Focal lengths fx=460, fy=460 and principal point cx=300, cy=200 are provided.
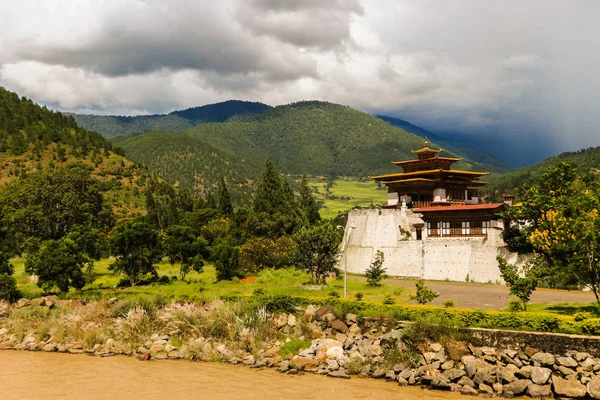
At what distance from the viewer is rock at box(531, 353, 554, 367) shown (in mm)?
23083

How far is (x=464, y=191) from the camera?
214ft

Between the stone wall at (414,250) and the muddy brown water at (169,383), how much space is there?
21670mm

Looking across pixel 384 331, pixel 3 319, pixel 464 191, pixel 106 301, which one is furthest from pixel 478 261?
pixel 3 319

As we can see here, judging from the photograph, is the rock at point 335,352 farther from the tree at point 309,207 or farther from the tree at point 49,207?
the tree at point 309,207

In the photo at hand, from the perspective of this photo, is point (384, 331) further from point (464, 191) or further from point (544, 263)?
point (464, 191)

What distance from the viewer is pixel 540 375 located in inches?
894

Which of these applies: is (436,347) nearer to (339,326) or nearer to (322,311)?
(339,326)

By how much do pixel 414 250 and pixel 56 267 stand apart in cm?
3691

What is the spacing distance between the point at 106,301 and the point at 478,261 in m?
36.2

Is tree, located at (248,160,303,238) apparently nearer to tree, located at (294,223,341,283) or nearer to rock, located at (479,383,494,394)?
Answer: tree, located at (294,223,341,283)

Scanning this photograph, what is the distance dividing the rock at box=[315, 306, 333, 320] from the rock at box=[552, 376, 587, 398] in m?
13.8

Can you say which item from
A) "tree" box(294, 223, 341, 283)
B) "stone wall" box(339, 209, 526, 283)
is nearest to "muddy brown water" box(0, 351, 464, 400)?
"tree" box(294, 223, 341, 283)

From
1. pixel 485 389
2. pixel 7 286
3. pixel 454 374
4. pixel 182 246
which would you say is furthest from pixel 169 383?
pixel 182 246

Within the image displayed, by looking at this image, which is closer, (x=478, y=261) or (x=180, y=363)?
(x=180, y=363)
